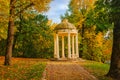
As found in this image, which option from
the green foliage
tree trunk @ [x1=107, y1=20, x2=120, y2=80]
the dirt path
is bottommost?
the dirt path

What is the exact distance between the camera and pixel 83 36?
172 ft

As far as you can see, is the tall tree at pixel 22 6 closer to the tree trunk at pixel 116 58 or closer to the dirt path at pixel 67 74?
the dirt path at pixel 67 74

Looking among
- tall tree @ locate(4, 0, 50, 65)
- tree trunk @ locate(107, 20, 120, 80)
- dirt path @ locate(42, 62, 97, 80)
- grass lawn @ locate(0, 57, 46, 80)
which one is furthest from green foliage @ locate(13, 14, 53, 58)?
tree trunk @ locate(107, 20, 120, 80)

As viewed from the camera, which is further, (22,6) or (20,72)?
(22,6)

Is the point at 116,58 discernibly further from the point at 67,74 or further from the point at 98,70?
the point at 98,70

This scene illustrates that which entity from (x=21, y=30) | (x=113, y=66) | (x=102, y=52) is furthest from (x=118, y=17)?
(x=102, y=52)

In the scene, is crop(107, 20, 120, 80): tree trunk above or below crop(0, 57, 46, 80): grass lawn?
above

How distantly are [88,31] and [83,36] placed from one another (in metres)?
1.26

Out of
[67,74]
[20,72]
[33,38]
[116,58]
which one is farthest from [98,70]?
[33,38]

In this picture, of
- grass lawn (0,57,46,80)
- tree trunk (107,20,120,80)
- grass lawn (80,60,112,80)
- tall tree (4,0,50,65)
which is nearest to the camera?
grass lawn (0,57,46,80)

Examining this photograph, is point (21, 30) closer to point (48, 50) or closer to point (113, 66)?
point (48, 50)

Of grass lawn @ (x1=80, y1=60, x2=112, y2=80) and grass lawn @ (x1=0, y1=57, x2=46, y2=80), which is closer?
grass lawn @ (x1=0, y1=57, x2=46, y2=80)

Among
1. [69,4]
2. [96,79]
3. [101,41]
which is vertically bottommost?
[96,79]

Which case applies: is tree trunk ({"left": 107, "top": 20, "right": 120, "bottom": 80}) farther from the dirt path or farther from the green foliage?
the green foliage
